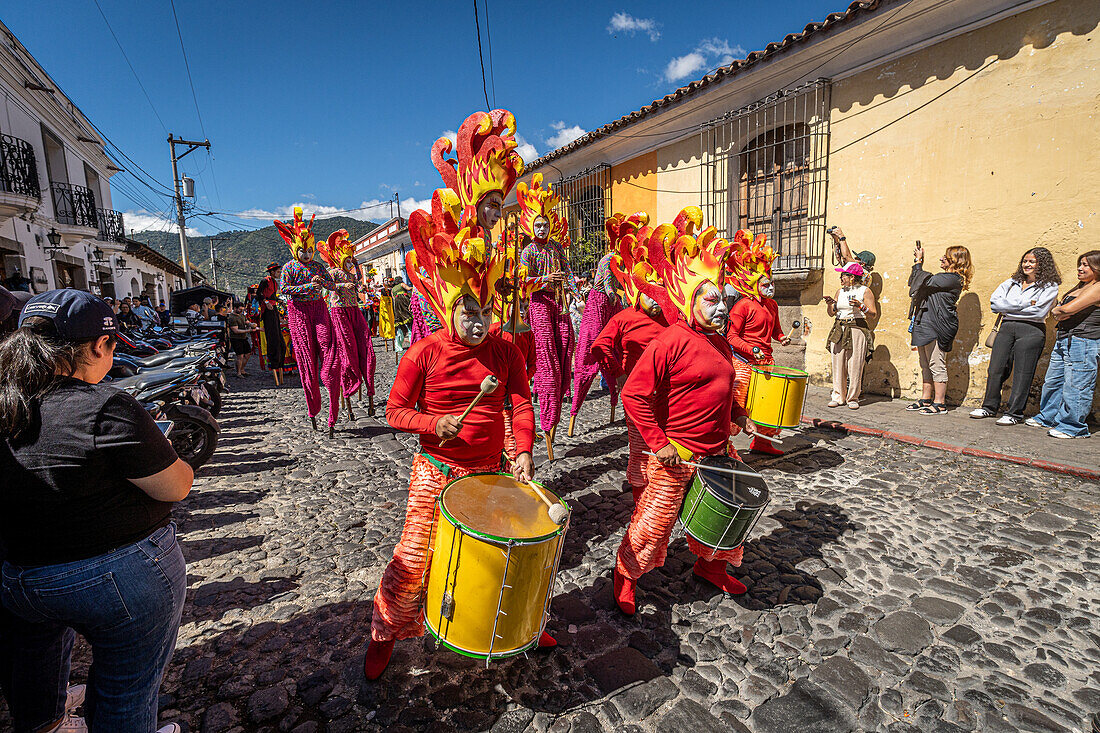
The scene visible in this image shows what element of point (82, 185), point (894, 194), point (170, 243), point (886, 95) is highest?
point (170, 243)

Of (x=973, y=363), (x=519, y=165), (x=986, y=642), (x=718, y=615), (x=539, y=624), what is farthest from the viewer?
(x=973, y=363)

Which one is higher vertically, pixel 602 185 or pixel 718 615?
pixel 602 185

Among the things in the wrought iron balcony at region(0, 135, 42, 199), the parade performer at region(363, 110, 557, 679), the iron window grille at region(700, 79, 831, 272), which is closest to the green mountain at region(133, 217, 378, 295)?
the wrought iron balcony at region(0, 135, 42, 199)

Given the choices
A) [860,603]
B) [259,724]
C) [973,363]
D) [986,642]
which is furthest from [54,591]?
[973,363]

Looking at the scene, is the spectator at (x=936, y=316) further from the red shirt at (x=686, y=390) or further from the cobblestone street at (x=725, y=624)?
the red shirt at (x=686, y=390)

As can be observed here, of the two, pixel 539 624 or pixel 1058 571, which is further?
pixel 1058 571

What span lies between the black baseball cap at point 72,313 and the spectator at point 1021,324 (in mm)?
8776

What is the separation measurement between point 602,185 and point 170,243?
14478 centimetres

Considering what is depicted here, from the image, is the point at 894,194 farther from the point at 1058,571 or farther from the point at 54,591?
the point at 54,591

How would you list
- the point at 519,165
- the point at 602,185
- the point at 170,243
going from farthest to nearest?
the point at 170,243, the point at 602,185, the point at 519,165

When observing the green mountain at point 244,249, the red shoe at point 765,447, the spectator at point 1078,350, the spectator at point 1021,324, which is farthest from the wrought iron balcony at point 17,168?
the green mountain at point 244,249

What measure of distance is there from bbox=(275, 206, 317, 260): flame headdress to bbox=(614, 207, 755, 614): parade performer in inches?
223

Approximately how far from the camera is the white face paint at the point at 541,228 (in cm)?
575

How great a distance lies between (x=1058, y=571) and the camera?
3.31 m
